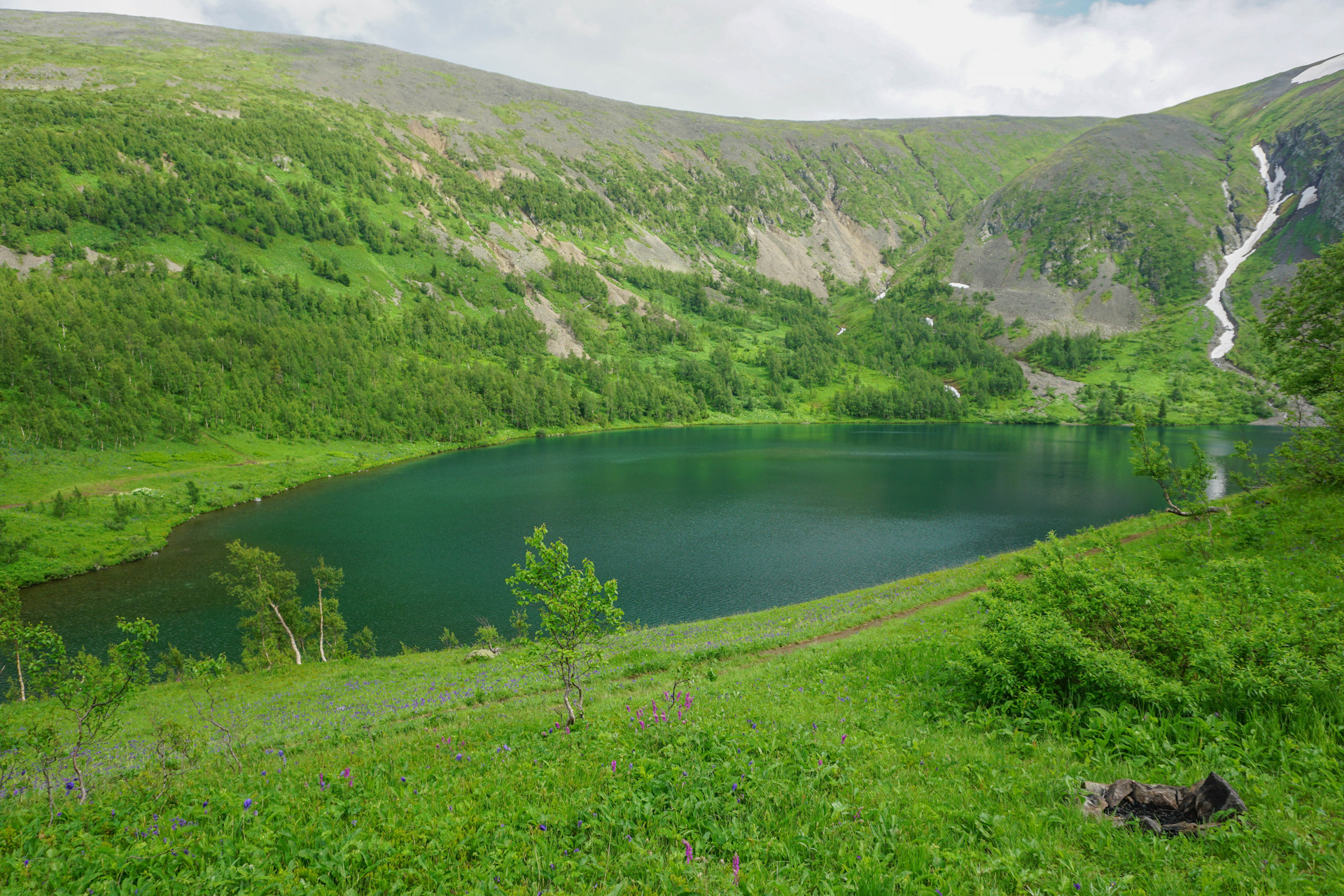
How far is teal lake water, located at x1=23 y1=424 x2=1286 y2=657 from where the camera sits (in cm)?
4269

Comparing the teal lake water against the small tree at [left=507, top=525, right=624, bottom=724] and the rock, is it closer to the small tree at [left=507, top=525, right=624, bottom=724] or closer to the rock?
the small tree at [left=507, top=525, right=624, bottom=724]

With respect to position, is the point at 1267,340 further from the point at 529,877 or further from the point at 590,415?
the point at 590,415

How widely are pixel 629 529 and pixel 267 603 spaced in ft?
119

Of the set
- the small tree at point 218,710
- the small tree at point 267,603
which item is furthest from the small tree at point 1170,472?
the small tree at point 267,603

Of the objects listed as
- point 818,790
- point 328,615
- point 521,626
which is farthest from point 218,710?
point 818,790

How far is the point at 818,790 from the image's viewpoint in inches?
272

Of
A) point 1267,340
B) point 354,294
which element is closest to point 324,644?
point 1267,340

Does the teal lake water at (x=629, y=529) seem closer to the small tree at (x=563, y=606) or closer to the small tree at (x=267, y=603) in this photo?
the small tree at (x=267, y=603)

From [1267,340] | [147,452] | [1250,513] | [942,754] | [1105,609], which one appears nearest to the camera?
[942,754]

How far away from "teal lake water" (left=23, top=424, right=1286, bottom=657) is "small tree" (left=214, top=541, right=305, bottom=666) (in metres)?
4.96

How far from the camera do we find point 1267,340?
26.0m

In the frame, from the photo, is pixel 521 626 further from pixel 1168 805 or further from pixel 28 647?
pixel 1168 805

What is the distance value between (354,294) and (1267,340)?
221m

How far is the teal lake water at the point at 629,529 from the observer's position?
4269 cm
